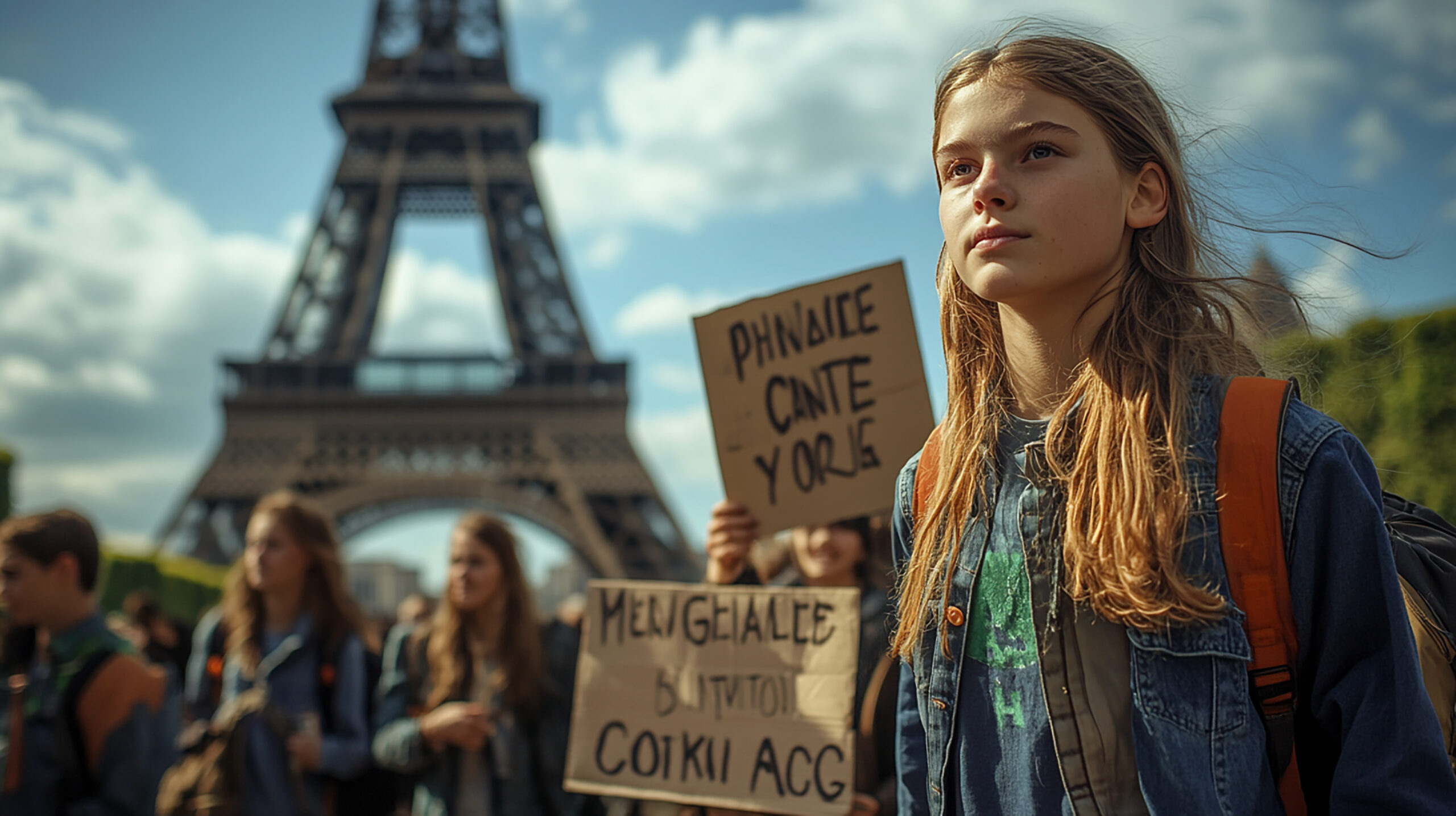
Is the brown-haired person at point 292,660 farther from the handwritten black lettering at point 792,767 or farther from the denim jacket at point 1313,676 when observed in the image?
the denim jacket at point 1313,676

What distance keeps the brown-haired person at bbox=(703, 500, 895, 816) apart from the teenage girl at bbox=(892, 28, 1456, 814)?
138cm

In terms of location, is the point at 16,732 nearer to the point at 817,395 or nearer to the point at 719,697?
the point at 719,697

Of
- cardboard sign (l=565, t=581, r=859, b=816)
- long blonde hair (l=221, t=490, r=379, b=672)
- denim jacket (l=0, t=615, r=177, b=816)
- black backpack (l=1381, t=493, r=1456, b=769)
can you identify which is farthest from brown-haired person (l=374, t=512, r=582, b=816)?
black backpack (l=1381, t=493, r=1456, b=769)

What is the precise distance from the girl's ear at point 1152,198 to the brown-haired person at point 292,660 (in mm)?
3603

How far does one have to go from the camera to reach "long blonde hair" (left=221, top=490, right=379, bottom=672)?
4359 millimetres

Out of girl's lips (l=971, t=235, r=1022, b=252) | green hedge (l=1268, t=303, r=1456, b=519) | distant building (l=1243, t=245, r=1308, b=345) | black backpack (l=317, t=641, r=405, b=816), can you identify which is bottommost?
black backpack (l=317, t=641, r=405, b=816)

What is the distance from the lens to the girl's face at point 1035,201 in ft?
4.68

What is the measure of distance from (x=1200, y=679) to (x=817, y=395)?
1.95 m

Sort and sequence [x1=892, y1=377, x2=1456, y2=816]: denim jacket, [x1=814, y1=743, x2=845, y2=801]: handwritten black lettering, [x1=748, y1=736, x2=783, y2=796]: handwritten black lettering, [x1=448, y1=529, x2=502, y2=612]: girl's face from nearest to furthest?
[x1=892, y1=377, x2=1456, y2=816]: denim jacket, [x1=814, y1=743, x2=845, y2=801]: handwritten black lettering, [x1=748, y1=736, x2=783, y2=796]: handwritten black lettering, [x1=448, y1=529, x2=502, y2=612]: girl's face

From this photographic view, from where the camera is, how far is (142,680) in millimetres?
3541

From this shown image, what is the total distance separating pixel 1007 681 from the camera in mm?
1453

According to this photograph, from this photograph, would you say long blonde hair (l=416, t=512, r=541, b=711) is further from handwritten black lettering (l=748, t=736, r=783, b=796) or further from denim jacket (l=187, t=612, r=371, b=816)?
handwritten black lettering (l=748, t=736, r=783, b=796)

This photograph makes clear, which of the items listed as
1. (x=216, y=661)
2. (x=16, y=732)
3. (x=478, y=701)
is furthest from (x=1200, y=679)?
(x=216, y=661)

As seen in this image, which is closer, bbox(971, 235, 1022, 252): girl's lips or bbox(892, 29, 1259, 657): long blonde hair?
bbox(892, 29, 1259, 657): long blonde hair
